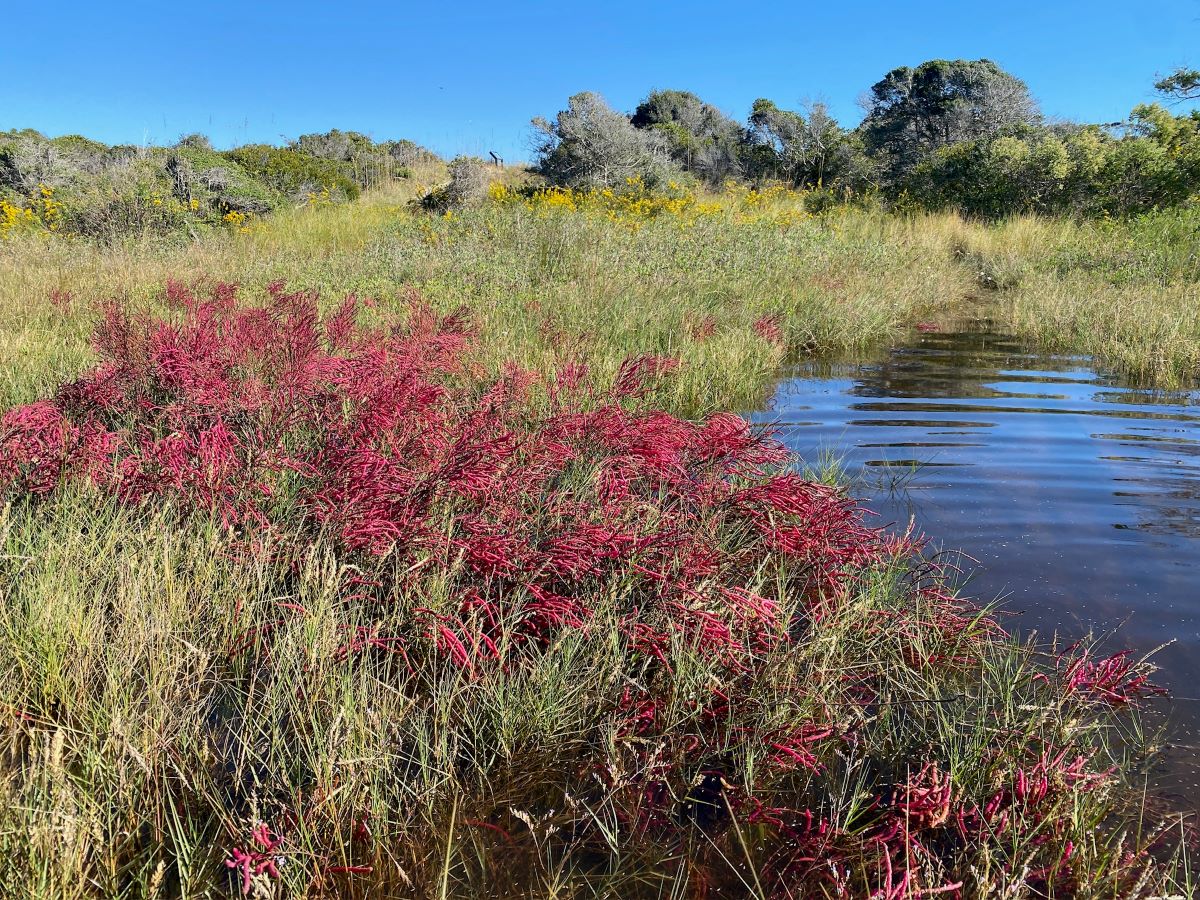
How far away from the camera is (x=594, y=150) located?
17766 mm

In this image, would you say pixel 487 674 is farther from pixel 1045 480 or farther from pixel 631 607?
pixel 1045 480

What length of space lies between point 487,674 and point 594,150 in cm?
1701

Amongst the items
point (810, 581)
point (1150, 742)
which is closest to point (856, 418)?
point (810, 581)

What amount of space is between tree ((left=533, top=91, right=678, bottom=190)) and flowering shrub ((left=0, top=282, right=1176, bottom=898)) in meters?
14.6

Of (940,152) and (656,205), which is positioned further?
(940,152)

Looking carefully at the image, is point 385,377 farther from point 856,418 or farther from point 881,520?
point 856,418

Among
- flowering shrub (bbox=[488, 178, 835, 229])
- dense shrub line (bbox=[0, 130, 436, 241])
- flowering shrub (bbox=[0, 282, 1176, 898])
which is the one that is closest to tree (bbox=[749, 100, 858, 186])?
flowering shrub (bbox=[488, 178, 835, 229])

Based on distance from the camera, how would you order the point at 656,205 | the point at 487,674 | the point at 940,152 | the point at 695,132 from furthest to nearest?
the point at 695,132 < the point at 940,152 < the point at 656,205 < the point at 487,674

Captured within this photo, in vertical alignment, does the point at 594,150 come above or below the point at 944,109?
below

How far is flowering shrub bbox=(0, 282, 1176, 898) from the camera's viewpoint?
205cm

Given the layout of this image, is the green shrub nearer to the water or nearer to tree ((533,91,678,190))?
tree ((533,91,678,190))

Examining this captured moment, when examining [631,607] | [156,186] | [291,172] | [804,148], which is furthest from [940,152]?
[631,607]

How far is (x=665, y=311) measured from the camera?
807 cm

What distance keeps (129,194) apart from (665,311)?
9.57 metres
